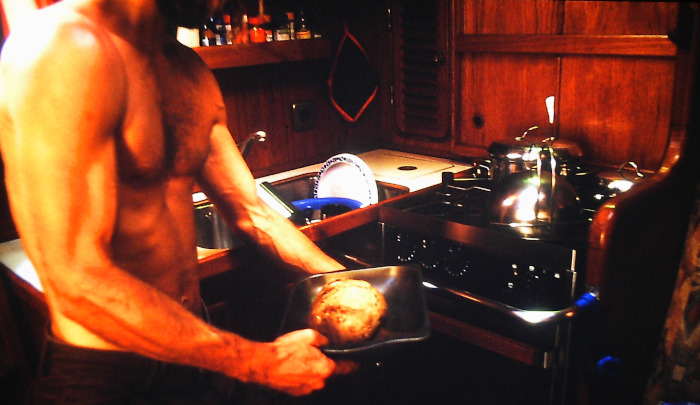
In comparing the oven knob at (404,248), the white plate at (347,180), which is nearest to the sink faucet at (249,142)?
the white plate at (347,180)

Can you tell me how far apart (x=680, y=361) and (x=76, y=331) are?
5.50ft

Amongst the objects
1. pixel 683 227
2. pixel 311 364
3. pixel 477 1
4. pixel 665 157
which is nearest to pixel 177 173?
pixel 311 364

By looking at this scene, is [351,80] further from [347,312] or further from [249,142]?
[347,312]

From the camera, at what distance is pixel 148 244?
1.36m

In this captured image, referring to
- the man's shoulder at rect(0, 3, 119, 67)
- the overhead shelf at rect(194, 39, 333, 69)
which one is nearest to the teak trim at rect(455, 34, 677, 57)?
the overhead shelf at rect(194, 39, 333, 69)

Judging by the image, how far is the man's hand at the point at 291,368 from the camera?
1.31 m

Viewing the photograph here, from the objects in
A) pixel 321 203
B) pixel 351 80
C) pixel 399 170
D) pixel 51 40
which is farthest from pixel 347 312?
pixel 351 80

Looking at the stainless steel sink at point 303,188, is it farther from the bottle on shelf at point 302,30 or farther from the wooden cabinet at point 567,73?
the bottle on shelf at point 302,30

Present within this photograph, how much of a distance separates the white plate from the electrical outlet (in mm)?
376

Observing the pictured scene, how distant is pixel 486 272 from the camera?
1.90 meters

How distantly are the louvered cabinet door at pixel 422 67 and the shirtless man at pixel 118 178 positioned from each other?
1.58m

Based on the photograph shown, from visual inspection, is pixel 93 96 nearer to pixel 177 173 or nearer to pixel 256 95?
pixel 177 173

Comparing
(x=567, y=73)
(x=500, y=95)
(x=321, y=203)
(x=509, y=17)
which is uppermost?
(x=509, y=17)

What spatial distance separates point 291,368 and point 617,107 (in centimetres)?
177
